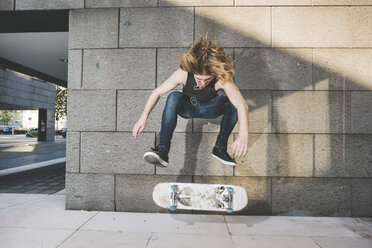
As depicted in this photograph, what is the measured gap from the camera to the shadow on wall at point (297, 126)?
405cm

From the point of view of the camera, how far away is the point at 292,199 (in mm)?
4066

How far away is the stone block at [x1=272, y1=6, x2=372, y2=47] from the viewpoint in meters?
4.15

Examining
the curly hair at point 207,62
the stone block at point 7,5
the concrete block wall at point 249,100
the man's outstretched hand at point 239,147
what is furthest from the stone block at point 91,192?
the stone block at point 7,5

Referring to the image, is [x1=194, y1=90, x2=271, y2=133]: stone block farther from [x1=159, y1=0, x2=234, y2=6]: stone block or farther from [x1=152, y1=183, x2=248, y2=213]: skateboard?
[x1=159, y1=0, x2=234, y2=6]: stone block

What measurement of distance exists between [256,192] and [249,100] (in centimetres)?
179

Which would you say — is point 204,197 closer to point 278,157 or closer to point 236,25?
point 278,157

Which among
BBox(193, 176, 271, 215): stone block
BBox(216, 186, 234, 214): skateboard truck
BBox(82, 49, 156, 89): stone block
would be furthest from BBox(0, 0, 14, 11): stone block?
BBox(216, 186, 234, 214): skateboard truck

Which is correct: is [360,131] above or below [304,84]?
below

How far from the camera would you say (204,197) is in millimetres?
3561

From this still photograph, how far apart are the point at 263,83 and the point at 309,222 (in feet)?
8.78

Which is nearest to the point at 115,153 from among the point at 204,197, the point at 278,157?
the point at 204,197

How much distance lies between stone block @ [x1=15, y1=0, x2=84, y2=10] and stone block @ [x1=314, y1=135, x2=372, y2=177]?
18.6 feet

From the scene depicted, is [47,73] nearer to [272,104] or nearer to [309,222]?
[272,104]

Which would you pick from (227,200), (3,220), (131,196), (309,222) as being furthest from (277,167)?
(3,220)
